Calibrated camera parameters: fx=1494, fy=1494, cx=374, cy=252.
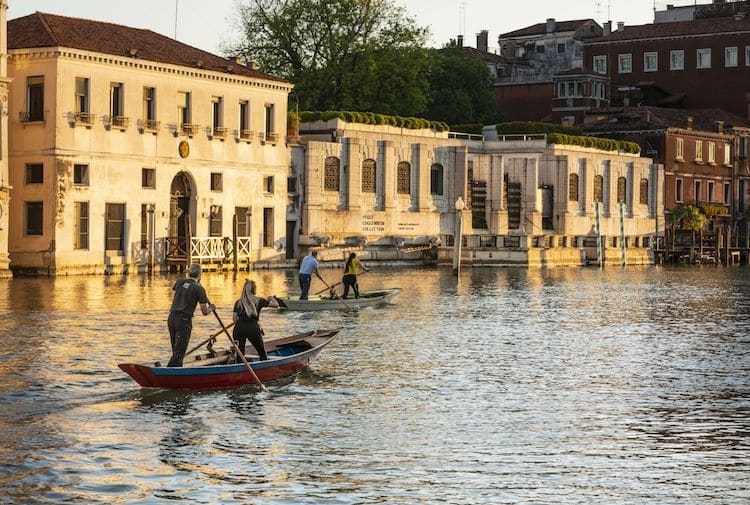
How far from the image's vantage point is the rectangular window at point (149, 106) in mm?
68375

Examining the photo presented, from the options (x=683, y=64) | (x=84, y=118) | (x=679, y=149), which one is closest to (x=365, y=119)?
(x=84, y=118)

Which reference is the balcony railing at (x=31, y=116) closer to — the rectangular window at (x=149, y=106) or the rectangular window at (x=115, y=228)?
the rectangular window at (x=115, y=228)

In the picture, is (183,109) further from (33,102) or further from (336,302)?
(336,302)

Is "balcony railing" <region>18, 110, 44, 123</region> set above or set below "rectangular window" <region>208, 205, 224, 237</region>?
above

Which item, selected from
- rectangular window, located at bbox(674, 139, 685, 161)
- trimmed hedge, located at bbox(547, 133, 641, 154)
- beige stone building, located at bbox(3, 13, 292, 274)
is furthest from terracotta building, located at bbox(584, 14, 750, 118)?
beige stone building, located at bbox(3, 13, 292, 274)

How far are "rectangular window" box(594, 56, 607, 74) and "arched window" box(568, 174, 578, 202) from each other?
3164 cm

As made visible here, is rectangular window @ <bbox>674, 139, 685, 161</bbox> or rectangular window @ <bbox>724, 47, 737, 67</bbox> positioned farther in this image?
rectangular window @ <bbox>724, 47, 737, 67</bbox>

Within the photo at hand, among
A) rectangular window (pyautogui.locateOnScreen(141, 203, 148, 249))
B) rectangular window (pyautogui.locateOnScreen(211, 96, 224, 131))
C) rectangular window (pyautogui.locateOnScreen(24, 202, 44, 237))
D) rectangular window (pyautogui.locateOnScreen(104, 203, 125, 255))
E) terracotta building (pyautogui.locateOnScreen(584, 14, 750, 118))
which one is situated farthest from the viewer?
terracotta building (pyautogui.locateOnScreen(584, 14, 750, 118))

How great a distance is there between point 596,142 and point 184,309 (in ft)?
262

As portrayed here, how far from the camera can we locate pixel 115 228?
218ft

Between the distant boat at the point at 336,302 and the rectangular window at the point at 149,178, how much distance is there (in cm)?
2375

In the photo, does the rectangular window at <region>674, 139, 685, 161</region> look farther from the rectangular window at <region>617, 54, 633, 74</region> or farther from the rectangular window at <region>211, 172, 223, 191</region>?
the rectangular window at <region>211, 172, 223, 191</region>

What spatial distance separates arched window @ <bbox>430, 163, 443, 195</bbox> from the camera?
90938 millimetres

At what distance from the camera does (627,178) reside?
104688mm
